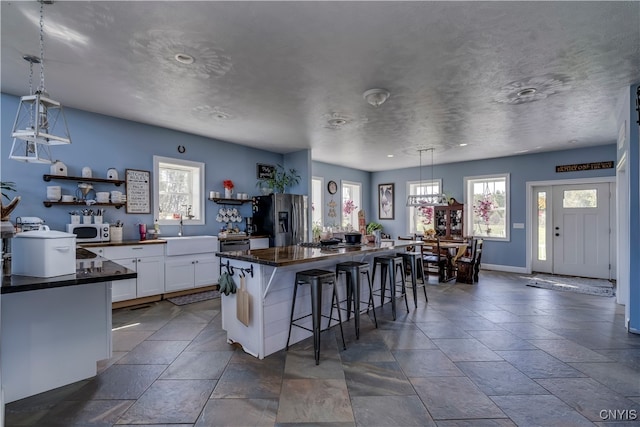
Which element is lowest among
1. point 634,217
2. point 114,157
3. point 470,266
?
point 470,266

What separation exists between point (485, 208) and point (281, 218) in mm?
5046

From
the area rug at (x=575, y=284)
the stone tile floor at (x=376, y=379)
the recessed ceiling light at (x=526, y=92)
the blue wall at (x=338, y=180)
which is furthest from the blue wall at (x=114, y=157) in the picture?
the area rug at (x=575, y=284)

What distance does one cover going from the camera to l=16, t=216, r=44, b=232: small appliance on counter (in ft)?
Result: 10.9

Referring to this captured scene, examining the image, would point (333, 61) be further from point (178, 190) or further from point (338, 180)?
point (338, 180)

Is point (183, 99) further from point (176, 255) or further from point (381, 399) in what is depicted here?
point (381, 399)

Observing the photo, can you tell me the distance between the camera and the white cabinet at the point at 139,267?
4043 mm

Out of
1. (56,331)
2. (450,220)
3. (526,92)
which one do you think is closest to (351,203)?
(450,220)

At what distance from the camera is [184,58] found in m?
2.70

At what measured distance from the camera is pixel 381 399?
2.13 meters

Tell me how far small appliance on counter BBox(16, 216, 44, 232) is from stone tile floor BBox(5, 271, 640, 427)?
143cm

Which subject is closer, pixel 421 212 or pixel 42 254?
pixel 42 254

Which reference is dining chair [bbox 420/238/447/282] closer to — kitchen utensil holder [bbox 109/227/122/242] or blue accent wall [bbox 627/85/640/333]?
blue accent wall [bbox 627/85/640/333]

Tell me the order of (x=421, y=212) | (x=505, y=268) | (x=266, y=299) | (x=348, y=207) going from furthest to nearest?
(x=348, y=207) → (x=421, y=212) → (x=505, y=268) → (x=266, y=299)

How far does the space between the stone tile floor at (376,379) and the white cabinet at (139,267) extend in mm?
671
